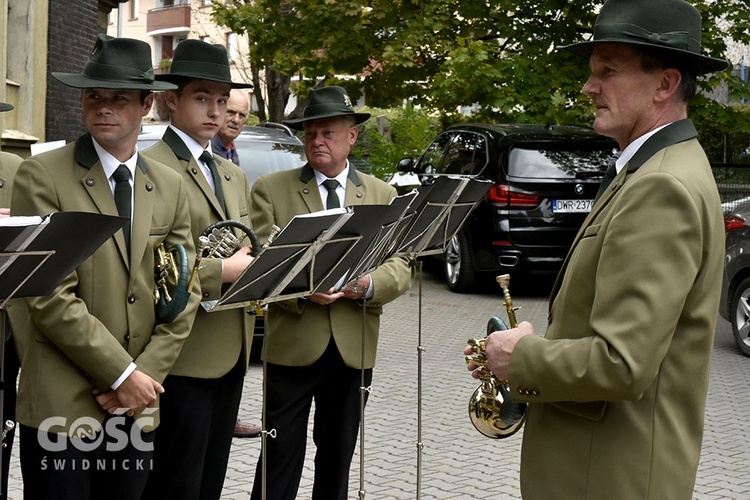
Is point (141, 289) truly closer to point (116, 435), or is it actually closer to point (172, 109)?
point (116, 435)

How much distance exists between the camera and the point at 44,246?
10.1 ft

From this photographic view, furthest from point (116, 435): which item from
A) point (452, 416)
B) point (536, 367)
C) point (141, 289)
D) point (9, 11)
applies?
point (9, 11)

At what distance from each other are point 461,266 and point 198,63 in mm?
10197

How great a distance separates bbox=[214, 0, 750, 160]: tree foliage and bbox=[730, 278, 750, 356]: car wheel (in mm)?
5144

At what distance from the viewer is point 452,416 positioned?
27.6 ft

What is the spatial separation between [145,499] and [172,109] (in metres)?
1.67

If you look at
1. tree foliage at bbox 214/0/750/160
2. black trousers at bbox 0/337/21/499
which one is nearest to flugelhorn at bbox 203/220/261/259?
black trousers at bbox 0/337/21/499

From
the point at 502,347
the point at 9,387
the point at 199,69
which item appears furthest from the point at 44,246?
the point at 9,387

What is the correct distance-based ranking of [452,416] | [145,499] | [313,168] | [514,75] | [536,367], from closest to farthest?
[536,367] < [145,499] < [313,168] < [452,416] < [514,75]

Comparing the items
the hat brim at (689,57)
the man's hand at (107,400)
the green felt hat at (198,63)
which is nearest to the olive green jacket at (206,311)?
the green felt hat at (198,63)

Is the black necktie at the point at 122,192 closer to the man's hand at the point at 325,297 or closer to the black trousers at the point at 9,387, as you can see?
the man's hand at the point at 325,297

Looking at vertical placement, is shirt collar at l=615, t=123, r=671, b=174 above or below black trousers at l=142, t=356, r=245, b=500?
above

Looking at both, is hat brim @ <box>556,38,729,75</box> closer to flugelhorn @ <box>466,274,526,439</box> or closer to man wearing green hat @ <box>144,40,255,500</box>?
flugelhorn @ <box>466,274,526,439</box>

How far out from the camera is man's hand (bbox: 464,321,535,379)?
304cm
